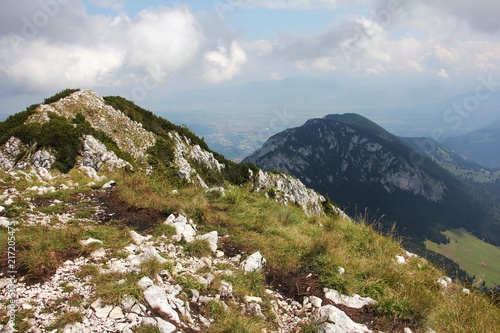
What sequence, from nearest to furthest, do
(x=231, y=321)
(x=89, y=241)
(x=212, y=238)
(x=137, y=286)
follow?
(x=231, y=321) < (x=137, y=286) < (x=89, y=241) < (x=212, y=238)

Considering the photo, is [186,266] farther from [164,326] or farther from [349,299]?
[349,299]

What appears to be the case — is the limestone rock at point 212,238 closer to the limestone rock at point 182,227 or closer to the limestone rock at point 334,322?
the limestone rock at point 182,227

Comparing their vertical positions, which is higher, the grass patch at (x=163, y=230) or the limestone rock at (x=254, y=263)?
the grass patch at (x=163, y=230)

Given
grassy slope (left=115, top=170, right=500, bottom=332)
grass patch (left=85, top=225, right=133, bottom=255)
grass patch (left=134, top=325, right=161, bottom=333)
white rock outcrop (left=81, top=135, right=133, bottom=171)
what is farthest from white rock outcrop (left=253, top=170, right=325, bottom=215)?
grass patch (left=134, top=325, right=161, bottom=333)

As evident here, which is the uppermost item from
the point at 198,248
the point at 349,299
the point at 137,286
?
the point at 137,286

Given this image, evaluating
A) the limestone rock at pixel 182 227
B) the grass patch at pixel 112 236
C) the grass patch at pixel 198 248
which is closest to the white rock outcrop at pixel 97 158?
the grass patch at pixel 112 236

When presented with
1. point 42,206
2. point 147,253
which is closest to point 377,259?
point 147,253

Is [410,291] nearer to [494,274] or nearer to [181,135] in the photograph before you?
[181,135]

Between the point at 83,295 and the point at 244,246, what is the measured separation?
4.08 metres

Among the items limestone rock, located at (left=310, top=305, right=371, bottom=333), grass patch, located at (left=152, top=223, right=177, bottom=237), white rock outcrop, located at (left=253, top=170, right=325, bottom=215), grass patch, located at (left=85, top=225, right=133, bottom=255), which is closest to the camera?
limestone rock, located at (left=310, top=305, right=371, bottom=333)

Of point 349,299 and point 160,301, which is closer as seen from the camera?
point 160,301

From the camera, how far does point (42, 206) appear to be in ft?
31.4

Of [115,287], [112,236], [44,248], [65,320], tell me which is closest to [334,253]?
[115,287]

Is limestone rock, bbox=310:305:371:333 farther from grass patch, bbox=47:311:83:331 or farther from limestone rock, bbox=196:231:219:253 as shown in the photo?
grass patch, bbox=47:311:83:331
